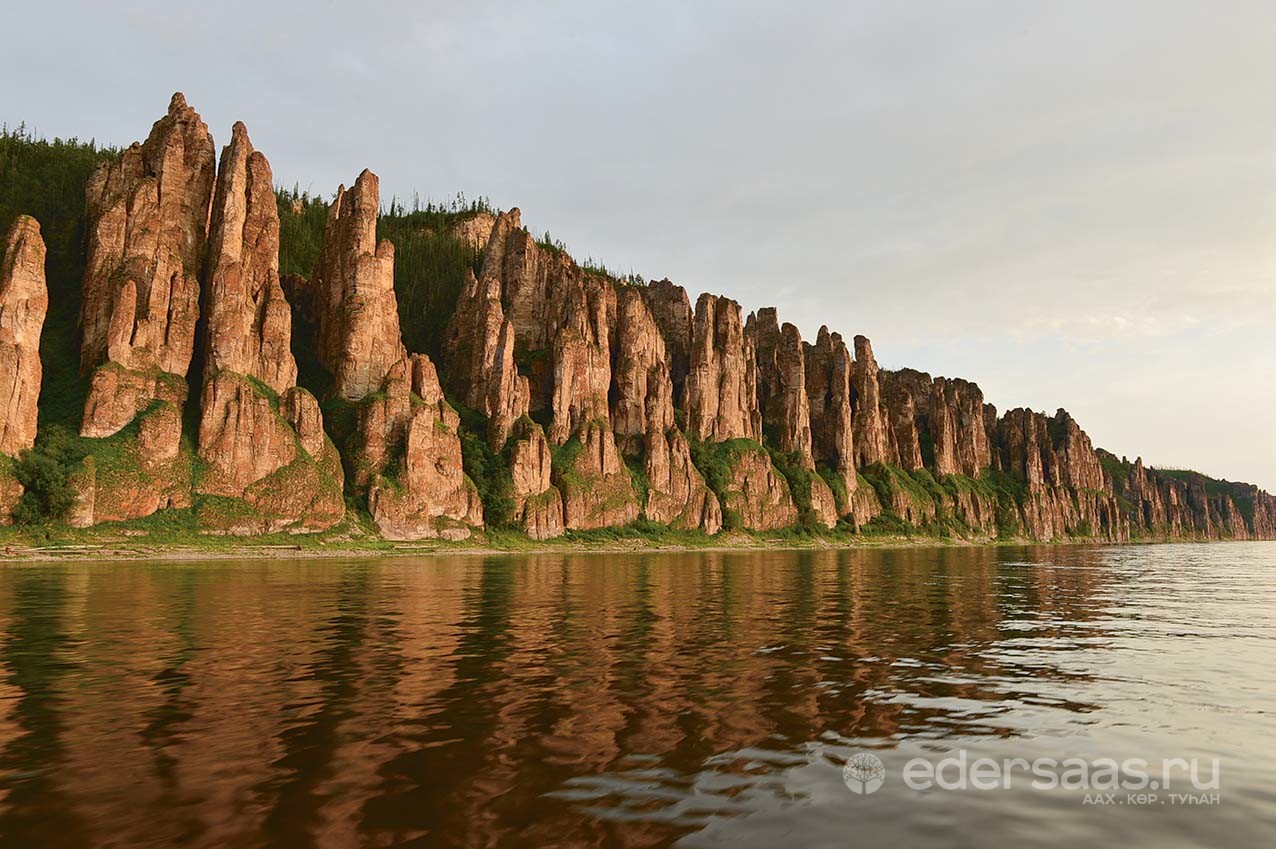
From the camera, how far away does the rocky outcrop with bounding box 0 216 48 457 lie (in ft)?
323

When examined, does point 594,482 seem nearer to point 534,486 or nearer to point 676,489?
→ point 534,486

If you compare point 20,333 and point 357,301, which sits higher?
point 357,301

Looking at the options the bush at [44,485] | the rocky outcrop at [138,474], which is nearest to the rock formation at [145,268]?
the rocky outcrop at [138,474]

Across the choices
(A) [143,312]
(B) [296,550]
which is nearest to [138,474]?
(B) [296,550]

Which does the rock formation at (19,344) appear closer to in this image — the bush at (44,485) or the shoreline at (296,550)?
the bush at (44,485)

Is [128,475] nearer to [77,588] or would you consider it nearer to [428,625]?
[77,588]

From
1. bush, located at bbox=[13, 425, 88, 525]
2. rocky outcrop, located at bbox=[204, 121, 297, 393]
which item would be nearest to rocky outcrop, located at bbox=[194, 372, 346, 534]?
rocky outcrop, located at bbox=[204, 121, 297, 393]

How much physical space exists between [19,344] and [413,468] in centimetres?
5687

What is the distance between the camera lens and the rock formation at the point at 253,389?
377 feet

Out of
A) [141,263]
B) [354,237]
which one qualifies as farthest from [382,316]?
[141,263]

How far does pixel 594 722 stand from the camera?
55.8 feet

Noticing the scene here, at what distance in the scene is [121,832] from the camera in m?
10.5

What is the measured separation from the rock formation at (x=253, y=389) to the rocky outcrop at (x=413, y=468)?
25.4ft

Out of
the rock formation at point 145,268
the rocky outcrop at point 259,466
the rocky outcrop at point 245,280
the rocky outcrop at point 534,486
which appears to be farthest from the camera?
the rocky outcrop at point 534,486
